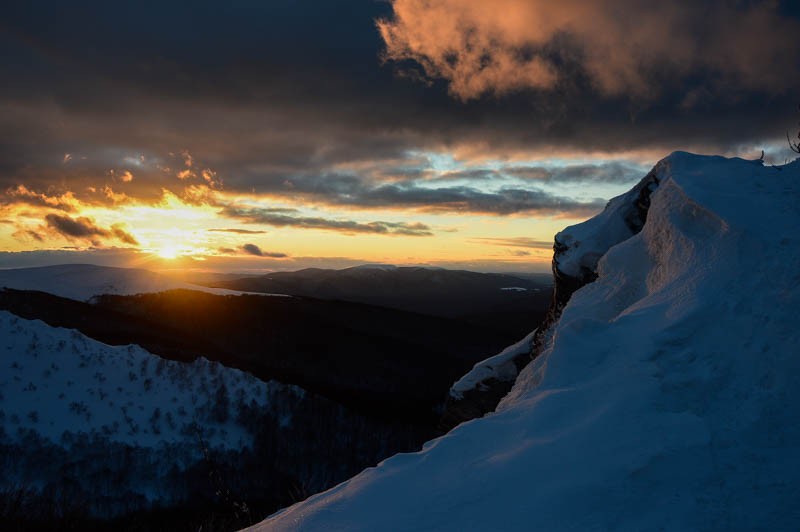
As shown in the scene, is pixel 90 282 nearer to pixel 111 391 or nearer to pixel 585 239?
pixel 111 391

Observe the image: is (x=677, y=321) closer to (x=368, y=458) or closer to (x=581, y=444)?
(x=581, y=444)

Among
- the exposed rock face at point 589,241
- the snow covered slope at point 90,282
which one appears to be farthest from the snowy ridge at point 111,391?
the snow covered slope at point 90,282

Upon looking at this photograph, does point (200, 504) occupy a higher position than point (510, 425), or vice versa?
point (510, 425)

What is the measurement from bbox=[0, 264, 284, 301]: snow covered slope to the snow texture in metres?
90.5

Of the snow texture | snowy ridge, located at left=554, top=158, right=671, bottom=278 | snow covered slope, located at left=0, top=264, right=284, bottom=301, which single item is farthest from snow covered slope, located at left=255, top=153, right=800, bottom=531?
snow covered slope, located at left=0, top=264, right=284, bottom=301

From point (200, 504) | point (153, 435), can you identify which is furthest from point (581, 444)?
point (153, 435)

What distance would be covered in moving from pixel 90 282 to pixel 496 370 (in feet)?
356

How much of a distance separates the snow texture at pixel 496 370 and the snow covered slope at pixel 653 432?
35.9 ft

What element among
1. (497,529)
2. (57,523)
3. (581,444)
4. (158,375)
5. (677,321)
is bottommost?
(158,375)

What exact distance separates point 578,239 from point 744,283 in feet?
31.0

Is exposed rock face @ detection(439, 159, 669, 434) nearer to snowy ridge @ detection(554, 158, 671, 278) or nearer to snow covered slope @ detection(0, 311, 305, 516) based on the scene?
snowy ridge @ detection(554, 158, 671, 278)

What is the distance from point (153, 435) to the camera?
31.7m

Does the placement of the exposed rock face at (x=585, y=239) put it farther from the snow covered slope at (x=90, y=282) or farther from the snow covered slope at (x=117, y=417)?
the snow covered slope at (x=90, y=282)

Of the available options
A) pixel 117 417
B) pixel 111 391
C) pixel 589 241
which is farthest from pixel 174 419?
pixel 589 241
